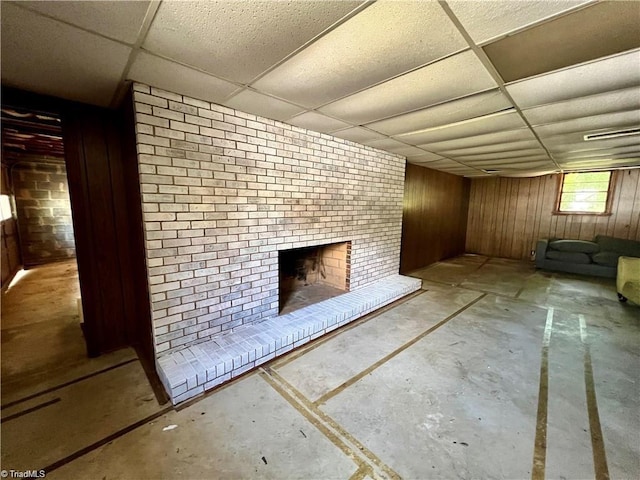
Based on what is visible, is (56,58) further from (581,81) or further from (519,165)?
(519,165)

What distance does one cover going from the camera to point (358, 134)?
3219 millimetres

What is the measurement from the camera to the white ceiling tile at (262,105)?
2.14 metres

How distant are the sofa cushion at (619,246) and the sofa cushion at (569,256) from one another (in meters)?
0.35

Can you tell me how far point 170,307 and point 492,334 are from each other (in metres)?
3.47

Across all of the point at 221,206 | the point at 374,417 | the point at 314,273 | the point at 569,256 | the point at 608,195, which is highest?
the point at 608,195

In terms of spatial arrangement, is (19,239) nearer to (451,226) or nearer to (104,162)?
(104,162)

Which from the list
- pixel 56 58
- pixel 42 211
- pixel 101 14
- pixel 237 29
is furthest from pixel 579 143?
pixel 42 211

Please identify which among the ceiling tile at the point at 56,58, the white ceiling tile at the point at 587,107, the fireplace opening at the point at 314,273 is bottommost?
the fireplace opening at the point at 314,273

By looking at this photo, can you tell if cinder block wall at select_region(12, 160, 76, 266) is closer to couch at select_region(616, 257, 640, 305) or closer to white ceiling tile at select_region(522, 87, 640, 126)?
white ceiling tile at select_region(522, 87, 640, 126)

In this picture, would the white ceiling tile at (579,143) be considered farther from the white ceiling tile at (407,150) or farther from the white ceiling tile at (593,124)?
the white ceiling tile at (407,150)

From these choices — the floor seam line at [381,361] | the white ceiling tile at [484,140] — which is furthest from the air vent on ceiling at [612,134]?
the floor seam line at [381,361]

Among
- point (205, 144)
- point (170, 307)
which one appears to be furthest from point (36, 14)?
point (170, 307)

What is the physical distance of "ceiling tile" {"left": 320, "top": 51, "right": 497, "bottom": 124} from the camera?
1.64 m

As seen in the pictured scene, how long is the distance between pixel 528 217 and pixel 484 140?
5.37 m
